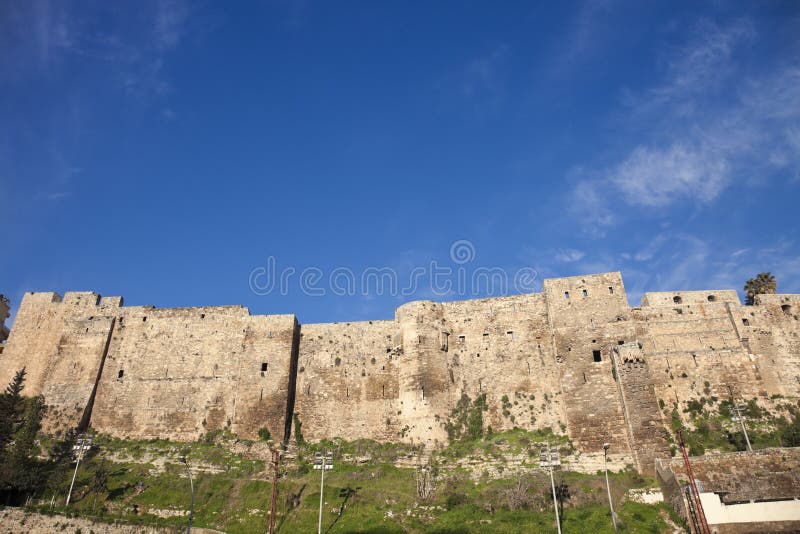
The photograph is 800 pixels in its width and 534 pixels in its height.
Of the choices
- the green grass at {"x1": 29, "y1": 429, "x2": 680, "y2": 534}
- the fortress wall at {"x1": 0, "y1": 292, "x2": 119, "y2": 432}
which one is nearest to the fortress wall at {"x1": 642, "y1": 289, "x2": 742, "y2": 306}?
the green grass at {"x1": 29, "y1": 429, "x2": 680, "y2": 534}

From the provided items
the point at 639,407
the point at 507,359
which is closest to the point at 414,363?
the point at 507,359

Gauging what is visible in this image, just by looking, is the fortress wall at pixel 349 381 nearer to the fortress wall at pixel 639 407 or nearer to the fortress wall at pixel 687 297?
the fortress wall at pixel 639 407

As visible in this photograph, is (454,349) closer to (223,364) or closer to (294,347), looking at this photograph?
(294,347)

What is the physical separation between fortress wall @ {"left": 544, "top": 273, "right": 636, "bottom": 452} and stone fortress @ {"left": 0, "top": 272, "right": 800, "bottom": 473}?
96 millimetres

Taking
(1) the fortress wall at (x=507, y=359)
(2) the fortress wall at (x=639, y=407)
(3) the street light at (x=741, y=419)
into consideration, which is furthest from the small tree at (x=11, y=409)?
(3) the street light at (x=741, y=419)

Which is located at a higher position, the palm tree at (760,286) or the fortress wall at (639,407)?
the palm tree at (760,286)

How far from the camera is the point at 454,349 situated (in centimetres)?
4500

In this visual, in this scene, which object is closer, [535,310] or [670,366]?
[670,366]

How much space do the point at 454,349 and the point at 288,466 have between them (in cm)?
1453

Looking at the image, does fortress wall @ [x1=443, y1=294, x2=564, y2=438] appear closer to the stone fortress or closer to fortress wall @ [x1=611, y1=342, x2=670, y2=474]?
the stone fortress

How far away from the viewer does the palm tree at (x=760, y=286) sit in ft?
170

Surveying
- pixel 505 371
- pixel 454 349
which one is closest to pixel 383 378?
pixel 454 349

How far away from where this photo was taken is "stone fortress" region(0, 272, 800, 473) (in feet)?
133

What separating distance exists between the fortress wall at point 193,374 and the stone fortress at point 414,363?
0.32ft
